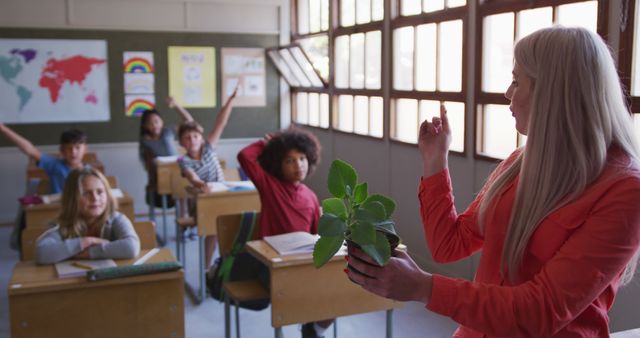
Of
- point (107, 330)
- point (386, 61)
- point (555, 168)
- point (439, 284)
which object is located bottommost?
point (107, 330)

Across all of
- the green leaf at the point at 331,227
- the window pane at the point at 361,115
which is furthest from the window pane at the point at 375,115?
the green leaf at the point at 331,227

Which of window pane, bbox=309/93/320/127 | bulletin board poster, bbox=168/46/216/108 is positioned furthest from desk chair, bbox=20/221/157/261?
bulletin board poster, bbox=168/46/216/108

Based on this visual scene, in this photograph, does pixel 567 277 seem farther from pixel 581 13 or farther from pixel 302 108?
pixel 302 108

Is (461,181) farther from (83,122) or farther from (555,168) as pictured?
(83,122)

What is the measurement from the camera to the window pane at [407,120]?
4781mm

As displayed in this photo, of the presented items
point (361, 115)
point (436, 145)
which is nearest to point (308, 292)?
point (436, 145)

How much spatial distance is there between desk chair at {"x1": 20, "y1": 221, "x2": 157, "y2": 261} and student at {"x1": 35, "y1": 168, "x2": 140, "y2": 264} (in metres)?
0.07

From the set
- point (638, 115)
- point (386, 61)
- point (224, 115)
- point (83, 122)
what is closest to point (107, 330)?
point (638, 115)

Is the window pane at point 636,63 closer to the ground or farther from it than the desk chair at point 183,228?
farther from it

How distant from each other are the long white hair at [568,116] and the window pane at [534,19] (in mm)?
2629

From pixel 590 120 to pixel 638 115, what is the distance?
2245mm

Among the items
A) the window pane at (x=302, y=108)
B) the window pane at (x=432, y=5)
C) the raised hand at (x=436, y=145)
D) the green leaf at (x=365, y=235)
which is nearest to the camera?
the green leaf at (x=365, y=235)

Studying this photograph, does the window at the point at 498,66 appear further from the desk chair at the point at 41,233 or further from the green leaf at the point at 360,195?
the green leaf at the point at 360,195

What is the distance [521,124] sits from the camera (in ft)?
3.34
